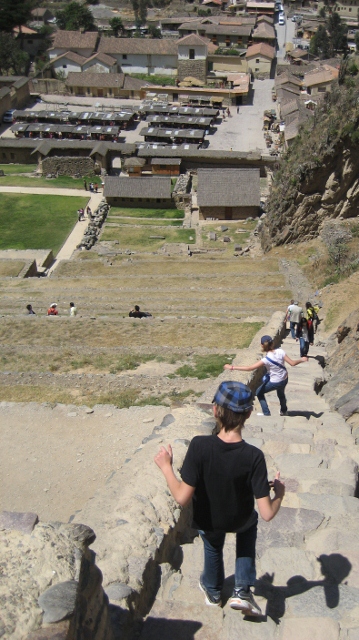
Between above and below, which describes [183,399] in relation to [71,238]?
above

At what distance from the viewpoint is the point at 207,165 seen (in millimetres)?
50812

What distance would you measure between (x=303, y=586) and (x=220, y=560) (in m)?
0.87

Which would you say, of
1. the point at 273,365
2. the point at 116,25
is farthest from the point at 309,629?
the point at 116,25

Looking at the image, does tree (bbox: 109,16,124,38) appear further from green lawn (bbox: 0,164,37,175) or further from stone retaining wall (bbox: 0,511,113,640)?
stone retaining wall (bbox: 0,511,113,640)

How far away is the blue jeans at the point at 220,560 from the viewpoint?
17.5 ft

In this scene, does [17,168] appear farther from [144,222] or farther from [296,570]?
[296,570]

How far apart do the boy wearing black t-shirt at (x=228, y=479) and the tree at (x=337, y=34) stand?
3453 inches

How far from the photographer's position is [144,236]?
1526 inches

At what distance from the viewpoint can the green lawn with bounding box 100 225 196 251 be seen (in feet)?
122

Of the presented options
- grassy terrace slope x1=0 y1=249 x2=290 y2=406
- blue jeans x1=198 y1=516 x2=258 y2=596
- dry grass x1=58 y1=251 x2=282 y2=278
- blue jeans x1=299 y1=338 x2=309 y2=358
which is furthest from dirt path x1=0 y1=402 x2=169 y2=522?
dry grass x1=58 y1=251 x2=282 y2=278

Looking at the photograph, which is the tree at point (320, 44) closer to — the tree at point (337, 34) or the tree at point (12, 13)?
the tree at point (337, 34)

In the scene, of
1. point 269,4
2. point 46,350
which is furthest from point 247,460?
point 269,4

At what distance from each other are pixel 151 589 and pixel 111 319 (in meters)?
15.0

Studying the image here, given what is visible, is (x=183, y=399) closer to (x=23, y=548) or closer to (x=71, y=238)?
(x=23, y=548)
